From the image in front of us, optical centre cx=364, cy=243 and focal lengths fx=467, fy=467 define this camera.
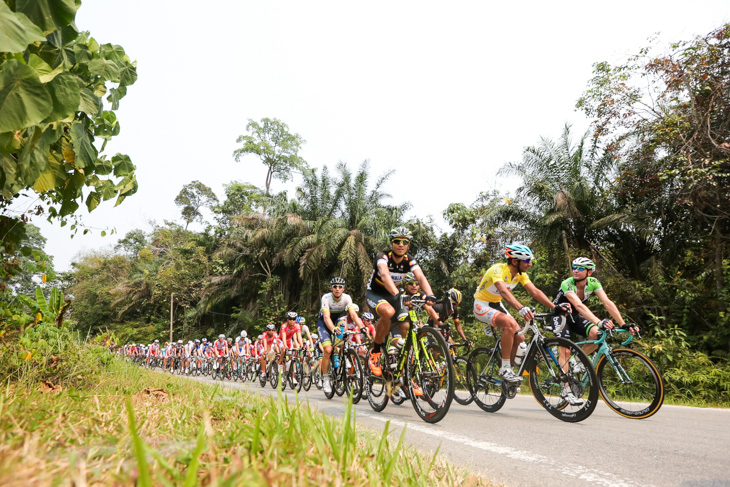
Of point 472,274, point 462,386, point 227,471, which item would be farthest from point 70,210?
point 472,274

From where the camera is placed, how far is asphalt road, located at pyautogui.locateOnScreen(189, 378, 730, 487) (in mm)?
2881

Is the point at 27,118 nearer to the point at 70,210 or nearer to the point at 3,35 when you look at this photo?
the point at 3,35

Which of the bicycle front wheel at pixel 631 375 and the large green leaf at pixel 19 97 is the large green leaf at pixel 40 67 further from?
the bicycle front wheel at pixel 631 375

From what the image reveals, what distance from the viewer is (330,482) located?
49.3 inches

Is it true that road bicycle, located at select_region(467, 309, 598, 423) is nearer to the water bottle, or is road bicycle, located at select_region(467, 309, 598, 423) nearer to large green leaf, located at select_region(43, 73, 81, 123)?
the water bottle

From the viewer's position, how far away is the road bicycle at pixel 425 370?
491cm

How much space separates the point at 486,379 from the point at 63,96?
5973 millimetres

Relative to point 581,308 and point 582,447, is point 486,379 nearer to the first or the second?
point 581,308

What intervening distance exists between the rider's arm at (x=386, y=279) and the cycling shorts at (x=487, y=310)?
148cm

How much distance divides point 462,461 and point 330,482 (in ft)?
7.49

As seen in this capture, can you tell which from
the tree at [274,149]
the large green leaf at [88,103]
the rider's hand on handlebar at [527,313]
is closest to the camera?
the large green leaf at [88,103]

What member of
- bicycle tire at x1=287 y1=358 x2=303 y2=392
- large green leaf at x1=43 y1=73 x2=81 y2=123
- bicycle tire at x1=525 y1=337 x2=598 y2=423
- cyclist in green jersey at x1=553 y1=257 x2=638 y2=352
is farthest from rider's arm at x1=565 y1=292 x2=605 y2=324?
Answer: bicycle tire at x1=287 y1=358 x2=303 y2=392

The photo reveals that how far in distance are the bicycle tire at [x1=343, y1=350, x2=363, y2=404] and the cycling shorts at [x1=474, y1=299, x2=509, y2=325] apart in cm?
194

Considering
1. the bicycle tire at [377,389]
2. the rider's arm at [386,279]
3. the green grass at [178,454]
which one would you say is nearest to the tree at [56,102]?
the green grass at [178,454]
